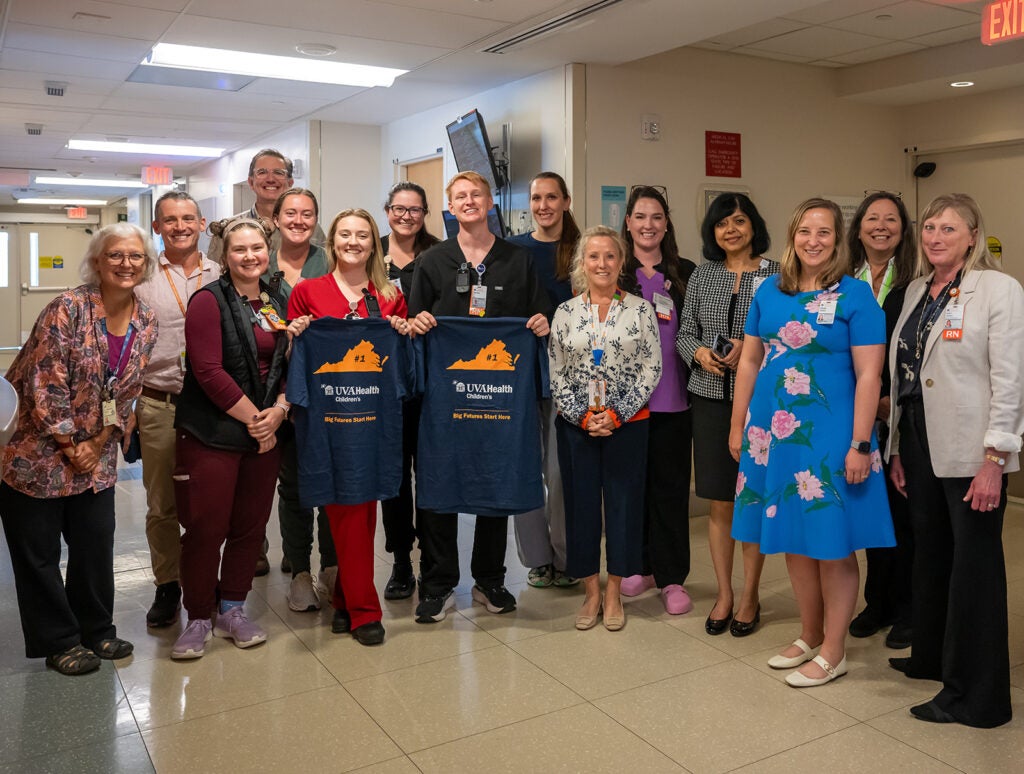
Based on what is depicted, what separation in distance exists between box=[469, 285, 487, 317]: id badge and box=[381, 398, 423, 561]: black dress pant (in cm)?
41

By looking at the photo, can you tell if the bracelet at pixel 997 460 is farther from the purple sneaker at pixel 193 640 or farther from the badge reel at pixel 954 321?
the purple sneaker at pixel 193 640

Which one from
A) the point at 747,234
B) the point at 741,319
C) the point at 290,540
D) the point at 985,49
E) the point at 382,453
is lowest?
the point at 290,540

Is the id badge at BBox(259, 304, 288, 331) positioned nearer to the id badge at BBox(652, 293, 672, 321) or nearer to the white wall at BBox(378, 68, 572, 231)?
the id badge at BBox(652, 293, 672, 321)

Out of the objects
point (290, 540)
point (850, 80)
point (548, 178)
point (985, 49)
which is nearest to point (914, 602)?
point (548, 178)

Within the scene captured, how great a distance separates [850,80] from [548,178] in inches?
134

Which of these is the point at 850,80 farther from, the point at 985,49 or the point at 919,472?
the point at 919,472

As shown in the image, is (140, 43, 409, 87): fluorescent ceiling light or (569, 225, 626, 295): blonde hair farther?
(140, 43, 409, 87): fluorescent ceiling light

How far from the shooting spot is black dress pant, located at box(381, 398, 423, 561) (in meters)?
3.63

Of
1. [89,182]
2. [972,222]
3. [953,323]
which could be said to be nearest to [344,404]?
[953,323]

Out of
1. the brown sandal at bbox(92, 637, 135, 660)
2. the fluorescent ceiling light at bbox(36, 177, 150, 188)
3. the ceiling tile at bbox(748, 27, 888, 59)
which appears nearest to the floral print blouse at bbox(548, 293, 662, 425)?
the brown sandal at bbox(92, 637, 135, 660)

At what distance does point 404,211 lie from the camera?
157 inches

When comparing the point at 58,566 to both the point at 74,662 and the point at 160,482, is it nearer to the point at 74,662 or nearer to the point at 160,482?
the point at 74,662

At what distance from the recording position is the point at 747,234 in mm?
3492

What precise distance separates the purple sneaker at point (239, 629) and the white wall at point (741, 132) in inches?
124
